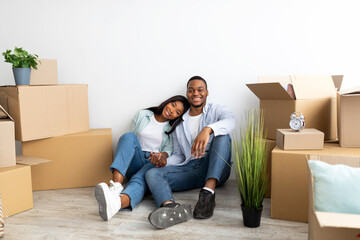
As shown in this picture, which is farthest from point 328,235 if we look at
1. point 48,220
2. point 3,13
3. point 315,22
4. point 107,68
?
point 3,13

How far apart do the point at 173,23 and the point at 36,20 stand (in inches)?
50.3

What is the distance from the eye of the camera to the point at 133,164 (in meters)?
2.63

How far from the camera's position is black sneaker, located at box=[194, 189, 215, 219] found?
6.78 feet

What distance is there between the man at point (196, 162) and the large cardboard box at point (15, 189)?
830 millimetres

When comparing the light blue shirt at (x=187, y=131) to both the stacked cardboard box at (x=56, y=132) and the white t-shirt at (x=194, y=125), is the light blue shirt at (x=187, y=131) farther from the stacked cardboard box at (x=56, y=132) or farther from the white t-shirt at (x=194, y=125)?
the stacked cardboard box at (x=56, y=132)

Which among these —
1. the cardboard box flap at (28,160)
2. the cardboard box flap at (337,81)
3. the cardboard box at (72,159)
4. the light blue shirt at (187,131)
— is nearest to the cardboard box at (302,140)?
the light blue shirt at (187,131)

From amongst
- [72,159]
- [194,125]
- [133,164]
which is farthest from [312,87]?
[72,159]

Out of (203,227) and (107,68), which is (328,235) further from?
(107,68)

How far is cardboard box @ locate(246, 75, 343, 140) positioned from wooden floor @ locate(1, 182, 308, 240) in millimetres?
638

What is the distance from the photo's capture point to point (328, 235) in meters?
1.27

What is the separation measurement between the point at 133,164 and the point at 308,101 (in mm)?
1380

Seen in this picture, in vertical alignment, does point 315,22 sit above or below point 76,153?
above

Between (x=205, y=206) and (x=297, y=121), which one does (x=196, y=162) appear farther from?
(x=297, y=121)

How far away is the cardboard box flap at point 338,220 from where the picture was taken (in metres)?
1.04
